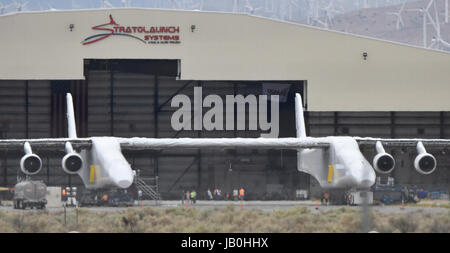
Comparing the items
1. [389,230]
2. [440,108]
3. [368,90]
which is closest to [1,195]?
[368,90]

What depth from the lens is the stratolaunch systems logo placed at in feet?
154

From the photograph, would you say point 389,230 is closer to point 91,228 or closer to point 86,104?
point 91,228

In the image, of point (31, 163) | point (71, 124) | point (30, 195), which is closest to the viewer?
point (31, 163)

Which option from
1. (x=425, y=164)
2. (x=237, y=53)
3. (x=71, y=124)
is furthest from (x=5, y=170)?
(x=425, y=164)

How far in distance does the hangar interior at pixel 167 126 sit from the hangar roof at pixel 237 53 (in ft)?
9.40

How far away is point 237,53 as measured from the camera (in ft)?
155

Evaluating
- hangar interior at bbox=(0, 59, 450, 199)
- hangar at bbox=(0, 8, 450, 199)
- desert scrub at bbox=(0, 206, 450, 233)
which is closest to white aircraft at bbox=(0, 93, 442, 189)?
desert scrub at bbox=(0, 206, 450, 233)

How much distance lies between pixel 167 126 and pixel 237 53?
8689 millimetres

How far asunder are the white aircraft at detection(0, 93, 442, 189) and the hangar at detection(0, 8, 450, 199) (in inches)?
423

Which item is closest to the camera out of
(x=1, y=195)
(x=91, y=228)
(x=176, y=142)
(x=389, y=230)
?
(x=389, y=230)

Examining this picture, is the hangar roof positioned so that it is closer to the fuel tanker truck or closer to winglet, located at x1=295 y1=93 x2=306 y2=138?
winglet, located at x1=295 y1=93 x2=306 y2=138

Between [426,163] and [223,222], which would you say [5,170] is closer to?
[223,222]

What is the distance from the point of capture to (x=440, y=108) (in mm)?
48000

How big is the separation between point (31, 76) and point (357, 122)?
21128 millimetres
